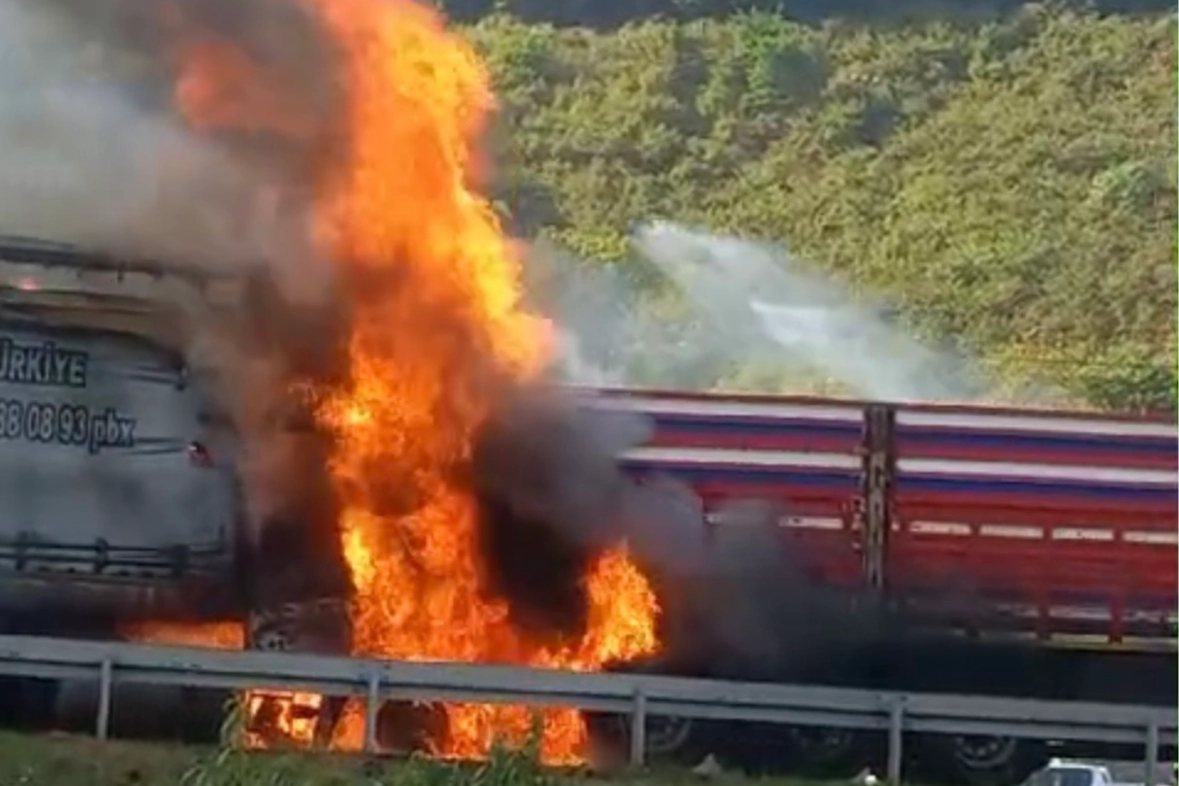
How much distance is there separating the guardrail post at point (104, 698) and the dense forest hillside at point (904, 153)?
41.2 metres

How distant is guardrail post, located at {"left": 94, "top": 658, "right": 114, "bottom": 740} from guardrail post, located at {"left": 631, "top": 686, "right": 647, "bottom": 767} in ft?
11.1

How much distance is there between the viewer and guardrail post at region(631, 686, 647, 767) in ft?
54.1

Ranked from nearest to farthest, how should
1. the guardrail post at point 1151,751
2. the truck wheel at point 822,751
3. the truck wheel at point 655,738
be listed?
the guardrail post at point 1151,751 < the truck wheel at point 655,738 < the truck wheel at point 822,751

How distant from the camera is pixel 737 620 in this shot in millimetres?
20000

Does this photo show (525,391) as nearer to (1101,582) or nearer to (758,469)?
(758,469)

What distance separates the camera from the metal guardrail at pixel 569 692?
16641 millimetres

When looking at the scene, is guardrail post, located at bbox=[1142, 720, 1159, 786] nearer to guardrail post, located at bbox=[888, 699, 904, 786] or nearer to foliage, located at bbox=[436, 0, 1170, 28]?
guardrail post, located at bbox=[888, 699, 904, 786]

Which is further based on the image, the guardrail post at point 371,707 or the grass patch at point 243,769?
the guardrail post at point 371,707

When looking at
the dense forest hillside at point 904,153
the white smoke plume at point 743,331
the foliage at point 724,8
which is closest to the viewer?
the white smoke plume at point 743,331

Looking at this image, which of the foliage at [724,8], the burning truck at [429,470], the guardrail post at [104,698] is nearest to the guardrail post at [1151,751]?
the burning truck at [429,470]

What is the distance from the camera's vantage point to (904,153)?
75062mm

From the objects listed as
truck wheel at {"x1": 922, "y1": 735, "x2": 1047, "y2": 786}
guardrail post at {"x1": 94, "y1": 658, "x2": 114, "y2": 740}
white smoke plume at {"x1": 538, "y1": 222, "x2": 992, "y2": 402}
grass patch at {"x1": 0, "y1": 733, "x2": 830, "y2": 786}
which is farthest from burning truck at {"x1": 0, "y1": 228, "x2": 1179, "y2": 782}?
white smoke plume at {"x1": 538, "y1": 222, "x2": 992, "y2": 402}

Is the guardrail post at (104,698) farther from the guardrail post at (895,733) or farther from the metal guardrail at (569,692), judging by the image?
the guardrail post at (895,733)

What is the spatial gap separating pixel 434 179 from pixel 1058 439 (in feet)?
18.0
